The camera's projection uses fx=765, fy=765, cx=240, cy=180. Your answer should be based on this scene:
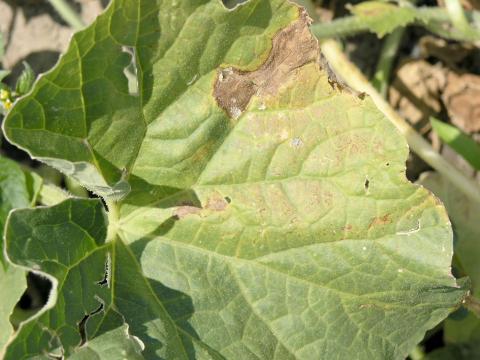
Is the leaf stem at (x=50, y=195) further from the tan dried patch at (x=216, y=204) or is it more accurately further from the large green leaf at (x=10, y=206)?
the tan dried patch at (x=216, y=204)

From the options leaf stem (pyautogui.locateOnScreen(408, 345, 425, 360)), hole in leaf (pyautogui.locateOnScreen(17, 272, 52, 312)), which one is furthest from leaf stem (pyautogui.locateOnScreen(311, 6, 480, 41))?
hole in leaf (pyautogui.locateOnScreen(17, 272, 52, 312))

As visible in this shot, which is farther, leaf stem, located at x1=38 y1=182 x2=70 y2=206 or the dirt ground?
the dirt ground

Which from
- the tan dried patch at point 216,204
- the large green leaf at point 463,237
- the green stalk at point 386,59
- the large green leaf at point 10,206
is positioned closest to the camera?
the tan dried patch at point 216,204

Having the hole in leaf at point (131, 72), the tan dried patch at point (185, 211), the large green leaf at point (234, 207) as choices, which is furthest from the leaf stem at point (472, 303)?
the hole in leaf at point (131, 72)

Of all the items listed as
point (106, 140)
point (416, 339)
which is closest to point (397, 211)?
point (416, 339)

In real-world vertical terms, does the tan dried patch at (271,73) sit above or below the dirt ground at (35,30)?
above

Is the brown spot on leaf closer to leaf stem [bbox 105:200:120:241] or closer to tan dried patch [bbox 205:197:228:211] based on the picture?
tan dried patch [bbox 205:197:228:211]
